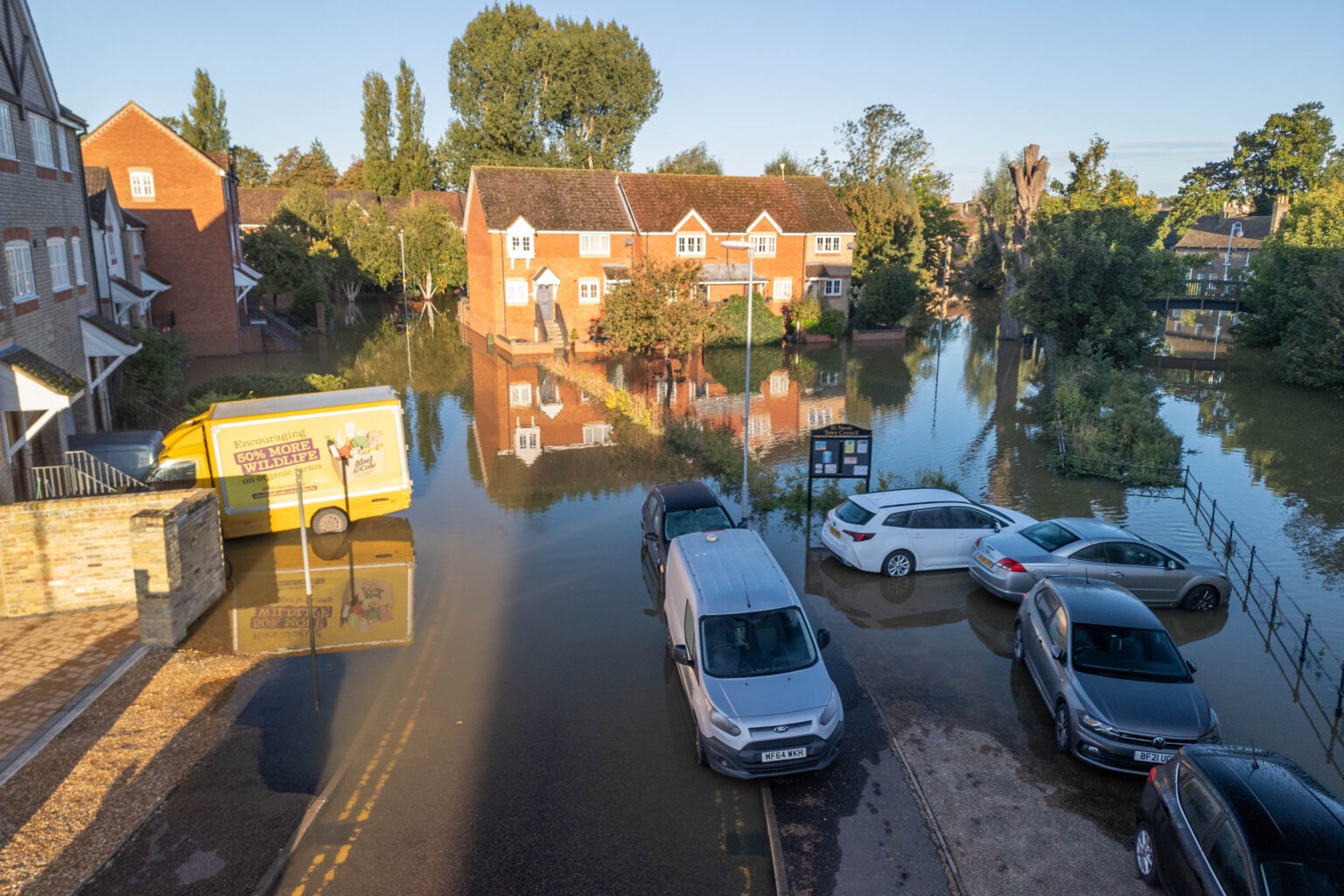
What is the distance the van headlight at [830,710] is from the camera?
9.02 m

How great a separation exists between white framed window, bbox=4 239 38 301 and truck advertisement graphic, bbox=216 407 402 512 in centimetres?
458

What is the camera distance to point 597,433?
25703 mm

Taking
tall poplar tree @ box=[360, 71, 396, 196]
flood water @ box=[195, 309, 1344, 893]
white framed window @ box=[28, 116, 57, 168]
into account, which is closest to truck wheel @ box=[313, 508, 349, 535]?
flood water @ box=[195, 309, 1344, 893]

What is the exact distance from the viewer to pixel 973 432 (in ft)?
89.7

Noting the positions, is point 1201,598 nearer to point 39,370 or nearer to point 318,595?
point 318,595

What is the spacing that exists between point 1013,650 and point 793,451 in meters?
12.2

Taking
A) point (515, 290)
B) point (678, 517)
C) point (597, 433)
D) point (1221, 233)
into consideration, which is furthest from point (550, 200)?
point (1221, 233)

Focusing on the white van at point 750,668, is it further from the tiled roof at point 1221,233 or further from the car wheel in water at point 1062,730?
the tiled roof at point 1221,233

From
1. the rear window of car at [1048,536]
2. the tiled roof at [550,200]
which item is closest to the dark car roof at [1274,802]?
the rear window of car at [1048,536]

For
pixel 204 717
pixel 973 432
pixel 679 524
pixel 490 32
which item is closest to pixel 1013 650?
pixel 679 524

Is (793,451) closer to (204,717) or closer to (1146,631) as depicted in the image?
(1146,631)

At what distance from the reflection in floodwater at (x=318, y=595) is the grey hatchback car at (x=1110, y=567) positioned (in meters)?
9.72

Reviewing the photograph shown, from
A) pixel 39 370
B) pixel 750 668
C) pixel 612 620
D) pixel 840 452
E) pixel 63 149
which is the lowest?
pixel 612 620

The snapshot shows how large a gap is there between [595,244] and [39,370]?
33.7 meters
